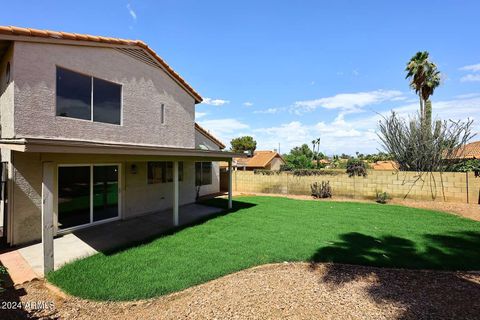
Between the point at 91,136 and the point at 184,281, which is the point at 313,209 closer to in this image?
the point at 184,281

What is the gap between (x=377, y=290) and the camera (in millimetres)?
4641

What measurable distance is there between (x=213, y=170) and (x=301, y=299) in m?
14.7

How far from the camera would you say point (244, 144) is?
6122cm

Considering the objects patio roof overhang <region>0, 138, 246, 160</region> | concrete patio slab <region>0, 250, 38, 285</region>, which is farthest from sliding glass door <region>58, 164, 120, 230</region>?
patio roof overhang <region>0, 138, 246, 160</region>

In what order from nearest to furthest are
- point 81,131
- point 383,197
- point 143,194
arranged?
point 81,131 → point 143,194 → point 383,197

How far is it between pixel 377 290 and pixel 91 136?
962cm

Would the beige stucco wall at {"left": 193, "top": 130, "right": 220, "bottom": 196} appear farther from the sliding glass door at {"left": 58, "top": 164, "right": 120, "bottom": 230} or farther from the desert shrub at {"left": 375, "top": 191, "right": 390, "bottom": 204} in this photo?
the desert shrub at {"left": 375, "top": 191, "right": 390, "bottom": 204}

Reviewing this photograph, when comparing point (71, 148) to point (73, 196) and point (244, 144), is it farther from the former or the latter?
point (244, 144)

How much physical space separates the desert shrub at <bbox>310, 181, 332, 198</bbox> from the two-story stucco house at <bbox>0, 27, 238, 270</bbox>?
750 centimetres

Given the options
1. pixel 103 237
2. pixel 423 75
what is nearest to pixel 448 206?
pixel 423 75

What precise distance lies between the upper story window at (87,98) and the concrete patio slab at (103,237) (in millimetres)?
3989

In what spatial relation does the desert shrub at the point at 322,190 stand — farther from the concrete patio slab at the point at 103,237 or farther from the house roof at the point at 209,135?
the concrete patio slab at the point at 103,237

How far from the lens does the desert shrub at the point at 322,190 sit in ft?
52.1

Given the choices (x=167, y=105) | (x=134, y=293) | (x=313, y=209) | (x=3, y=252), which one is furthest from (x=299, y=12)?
(x=3, y=252)
